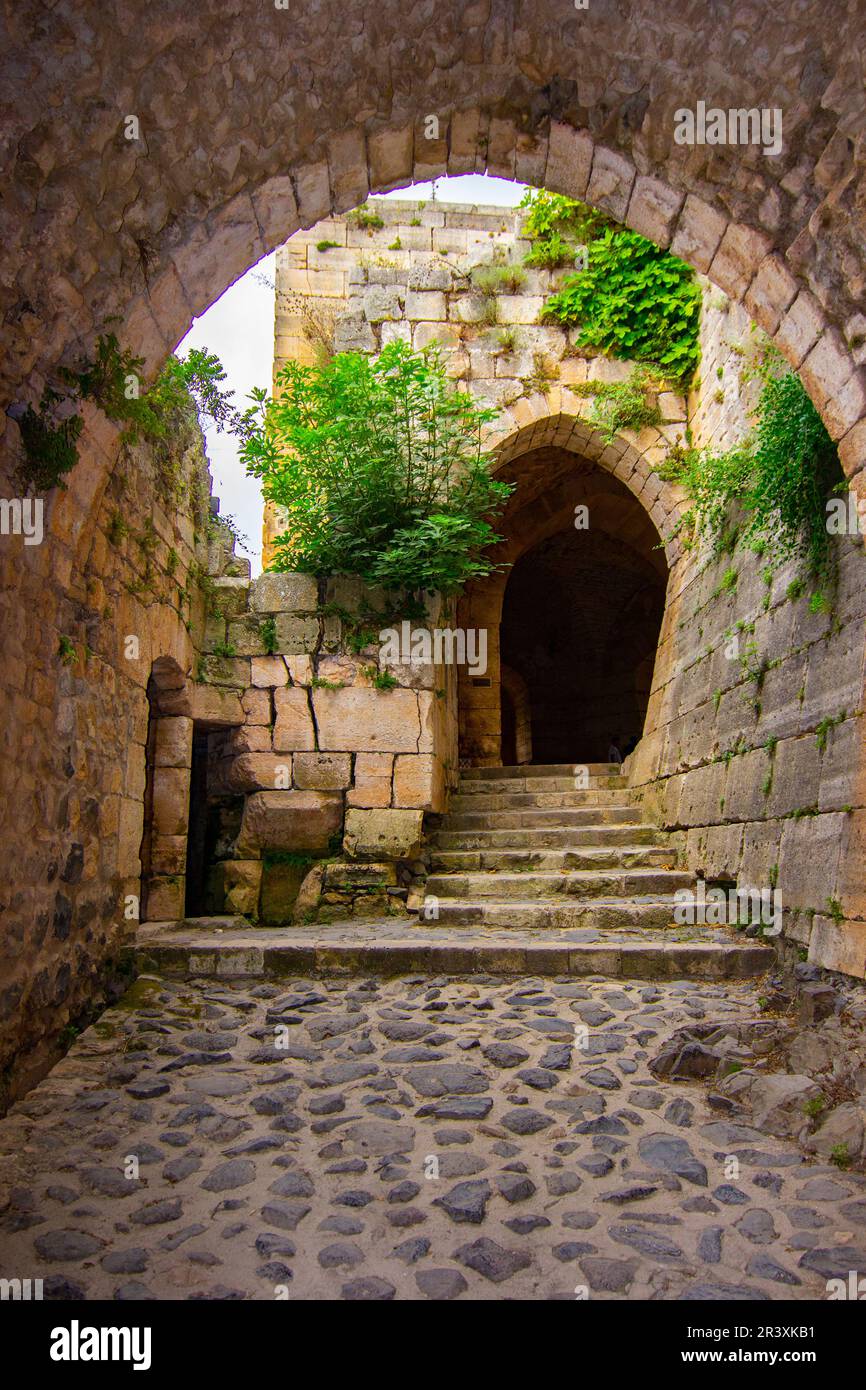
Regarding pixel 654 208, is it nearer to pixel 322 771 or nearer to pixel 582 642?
pixel 322 771

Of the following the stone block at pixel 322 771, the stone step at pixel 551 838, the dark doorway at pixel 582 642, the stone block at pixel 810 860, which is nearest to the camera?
the stone block at pixel 810 860

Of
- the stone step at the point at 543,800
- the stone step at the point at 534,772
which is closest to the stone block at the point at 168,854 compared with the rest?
the stone step at the point at 543,800

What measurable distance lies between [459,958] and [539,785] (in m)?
3.63

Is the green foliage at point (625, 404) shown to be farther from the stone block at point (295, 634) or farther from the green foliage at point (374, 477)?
the stone block at point (295, 634)

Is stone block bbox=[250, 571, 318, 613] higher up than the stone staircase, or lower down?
higher up

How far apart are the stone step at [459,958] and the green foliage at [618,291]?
534 centimetres

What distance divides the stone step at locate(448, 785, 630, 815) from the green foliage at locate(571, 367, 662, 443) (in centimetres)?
318

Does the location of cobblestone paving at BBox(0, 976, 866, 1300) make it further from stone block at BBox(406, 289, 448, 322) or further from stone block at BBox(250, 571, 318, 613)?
stone block at BBox(406, 289, 448, 322)

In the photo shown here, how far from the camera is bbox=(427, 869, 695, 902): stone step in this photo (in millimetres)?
5496

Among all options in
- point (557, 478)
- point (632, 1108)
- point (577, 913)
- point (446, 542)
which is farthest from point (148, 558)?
point (557, 478)

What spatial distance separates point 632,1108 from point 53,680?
265 cm

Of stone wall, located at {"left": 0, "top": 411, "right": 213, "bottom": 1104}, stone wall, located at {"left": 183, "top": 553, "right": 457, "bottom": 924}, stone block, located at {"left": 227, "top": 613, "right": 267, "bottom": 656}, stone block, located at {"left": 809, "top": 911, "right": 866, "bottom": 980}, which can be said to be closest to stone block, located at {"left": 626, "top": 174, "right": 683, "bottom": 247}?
stone wall, located at {"left": 0, "top": 411, "right": 213, "bottom": 1104}

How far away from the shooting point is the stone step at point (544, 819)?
22.5 feet

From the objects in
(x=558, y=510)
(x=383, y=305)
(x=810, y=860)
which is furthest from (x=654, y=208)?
(x=558, y=510)
